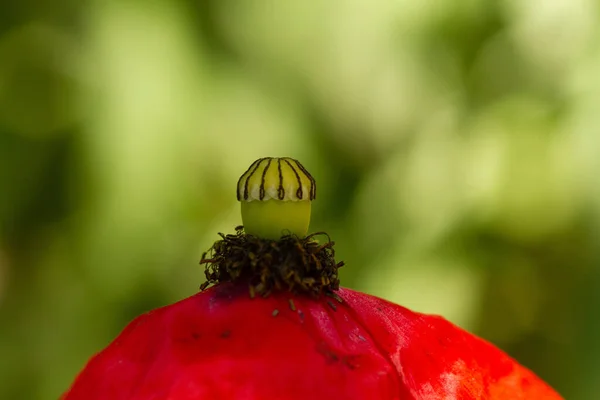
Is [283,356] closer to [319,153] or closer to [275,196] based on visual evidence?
[275,196]

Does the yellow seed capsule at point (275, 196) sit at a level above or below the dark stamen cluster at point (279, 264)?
above

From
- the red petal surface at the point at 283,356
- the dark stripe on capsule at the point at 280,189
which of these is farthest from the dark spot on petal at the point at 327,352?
the dark stripe on capsule at the point at 280,189

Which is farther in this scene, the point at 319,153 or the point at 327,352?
the point at 319,153

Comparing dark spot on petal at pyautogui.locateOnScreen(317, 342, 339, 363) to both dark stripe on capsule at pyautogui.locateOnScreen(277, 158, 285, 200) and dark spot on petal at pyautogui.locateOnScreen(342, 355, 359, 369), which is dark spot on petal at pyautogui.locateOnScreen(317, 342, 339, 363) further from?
dark stripe on capsule at pyautogui.locateOnScreen(277, 158, 285, 200)

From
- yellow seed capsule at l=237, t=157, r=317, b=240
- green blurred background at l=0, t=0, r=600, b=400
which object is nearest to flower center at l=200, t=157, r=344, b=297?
yellow seed capsule at l=237, t=157, r=317, b=240

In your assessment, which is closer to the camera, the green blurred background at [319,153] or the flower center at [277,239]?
the flower center at [277,239]

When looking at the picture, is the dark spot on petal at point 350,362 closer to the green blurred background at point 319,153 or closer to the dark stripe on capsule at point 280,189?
the dark stripe on capsule at point 280,189

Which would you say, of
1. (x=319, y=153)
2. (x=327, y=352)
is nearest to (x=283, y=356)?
(x=327, y=352)

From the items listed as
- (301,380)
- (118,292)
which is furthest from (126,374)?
(118,292)
